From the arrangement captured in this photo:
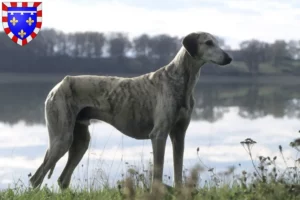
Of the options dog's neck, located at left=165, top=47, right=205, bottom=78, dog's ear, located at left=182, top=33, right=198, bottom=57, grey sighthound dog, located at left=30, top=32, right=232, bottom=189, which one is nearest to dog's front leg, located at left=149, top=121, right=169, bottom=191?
grey sighthound dog, located at left=30, top=32, right=232, bottom=189

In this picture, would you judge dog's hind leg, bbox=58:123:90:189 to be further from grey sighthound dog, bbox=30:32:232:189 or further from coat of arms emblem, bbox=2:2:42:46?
coat of arms emblem, bbox=2:2:42:46

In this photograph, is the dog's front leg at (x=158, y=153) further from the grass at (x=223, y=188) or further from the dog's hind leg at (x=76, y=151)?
the dog's hind leg at (x=76, y=151)

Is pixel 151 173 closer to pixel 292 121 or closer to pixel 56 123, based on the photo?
pixel 56 123

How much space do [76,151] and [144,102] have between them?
1255mm

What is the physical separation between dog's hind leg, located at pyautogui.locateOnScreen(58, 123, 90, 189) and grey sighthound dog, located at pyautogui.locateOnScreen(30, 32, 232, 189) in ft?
1.07

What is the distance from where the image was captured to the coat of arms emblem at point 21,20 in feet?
37.6

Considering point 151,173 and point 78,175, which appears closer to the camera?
point 151,173

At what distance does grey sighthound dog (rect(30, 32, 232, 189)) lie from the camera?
21.6 feet

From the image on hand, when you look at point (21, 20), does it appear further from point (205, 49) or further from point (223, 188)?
point (223, 188)

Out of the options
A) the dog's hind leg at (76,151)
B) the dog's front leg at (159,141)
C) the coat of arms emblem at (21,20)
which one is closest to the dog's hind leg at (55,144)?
the dog's hind leg at (76,151)

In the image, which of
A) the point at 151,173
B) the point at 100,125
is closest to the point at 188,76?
the point at 151,173

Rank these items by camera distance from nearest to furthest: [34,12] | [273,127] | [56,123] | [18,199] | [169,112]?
[18,199]
[169,112]
[56,123]
[34,12]
[273,127]

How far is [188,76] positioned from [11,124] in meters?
18.2

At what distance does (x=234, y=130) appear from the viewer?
20.3 metres
